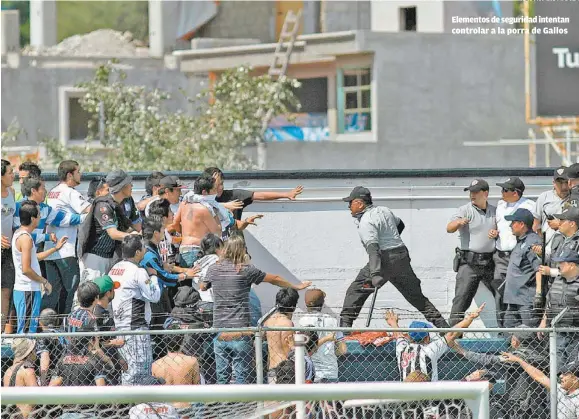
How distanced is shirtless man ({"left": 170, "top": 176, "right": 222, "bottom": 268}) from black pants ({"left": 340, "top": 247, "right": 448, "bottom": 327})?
4.61 ft

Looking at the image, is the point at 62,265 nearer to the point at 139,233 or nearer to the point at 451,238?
the point at 139,233

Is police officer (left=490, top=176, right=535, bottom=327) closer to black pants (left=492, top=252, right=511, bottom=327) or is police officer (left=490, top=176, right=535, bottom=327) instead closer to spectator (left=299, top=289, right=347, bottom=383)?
black pants (left=492, top=252, right=511, bottom=327)

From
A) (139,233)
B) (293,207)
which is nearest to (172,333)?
(139,233)

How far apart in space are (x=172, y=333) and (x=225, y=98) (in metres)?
23.7

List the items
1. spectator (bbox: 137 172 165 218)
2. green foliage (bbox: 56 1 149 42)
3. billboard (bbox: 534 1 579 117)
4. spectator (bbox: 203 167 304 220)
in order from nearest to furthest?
spectator (bbox: 203 167 304 220) < spectator (bbox: 137 172 165 218) < billboard (bbox: 534 1 579 117) < green foliage (bbox: 56 1 149 42)

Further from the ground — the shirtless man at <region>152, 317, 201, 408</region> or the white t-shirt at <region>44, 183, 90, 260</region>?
the white t-shirt at <region>44, 183, 90, 260</region>

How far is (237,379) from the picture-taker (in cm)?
1009

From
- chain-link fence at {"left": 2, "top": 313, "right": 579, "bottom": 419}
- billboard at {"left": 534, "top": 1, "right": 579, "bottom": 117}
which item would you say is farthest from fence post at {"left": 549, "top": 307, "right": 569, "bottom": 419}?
billboard at {"left": 534, "top": 1, "right": 579, "bottom": 117}

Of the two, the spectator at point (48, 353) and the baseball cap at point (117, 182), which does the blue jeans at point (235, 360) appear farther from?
the baseball cap at point (117, 182)

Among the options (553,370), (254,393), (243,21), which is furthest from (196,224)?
(243,21)

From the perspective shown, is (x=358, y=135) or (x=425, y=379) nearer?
(x=425, y=379)

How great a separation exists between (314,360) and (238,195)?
114 inches

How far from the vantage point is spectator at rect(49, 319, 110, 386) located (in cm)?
980

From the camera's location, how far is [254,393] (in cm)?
619
